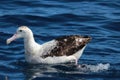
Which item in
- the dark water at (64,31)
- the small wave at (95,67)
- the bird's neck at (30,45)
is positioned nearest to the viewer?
the dark water at (64,31)

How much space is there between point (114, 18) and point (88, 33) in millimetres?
2237

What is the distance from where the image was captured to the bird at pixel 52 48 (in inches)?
690

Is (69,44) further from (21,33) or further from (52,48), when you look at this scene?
(21,33)

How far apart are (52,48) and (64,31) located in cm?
326

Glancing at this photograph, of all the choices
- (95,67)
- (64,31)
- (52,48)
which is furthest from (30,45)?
(64,31)

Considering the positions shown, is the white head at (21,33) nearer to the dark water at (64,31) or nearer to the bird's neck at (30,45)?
the bird's neck at (30,45)

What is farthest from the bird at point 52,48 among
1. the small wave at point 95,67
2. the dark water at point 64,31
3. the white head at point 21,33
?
the small wave at point 95,67

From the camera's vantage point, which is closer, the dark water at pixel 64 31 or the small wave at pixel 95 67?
the dark water at pixel 64 31

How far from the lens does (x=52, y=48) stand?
691 inches

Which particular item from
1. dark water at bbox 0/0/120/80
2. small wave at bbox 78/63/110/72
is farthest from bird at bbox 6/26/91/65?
small wave at bbox 78/63/110/72

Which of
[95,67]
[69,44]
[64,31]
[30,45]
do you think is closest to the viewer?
[95,67]

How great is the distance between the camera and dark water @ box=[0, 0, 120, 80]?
16812mm

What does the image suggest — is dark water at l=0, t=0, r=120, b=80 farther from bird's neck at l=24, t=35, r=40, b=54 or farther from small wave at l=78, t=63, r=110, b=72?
bird's neck at l=24, t=35, r=40, b=54

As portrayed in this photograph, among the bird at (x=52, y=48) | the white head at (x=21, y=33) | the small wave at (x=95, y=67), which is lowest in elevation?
the small wave at (x=95, y=67)
